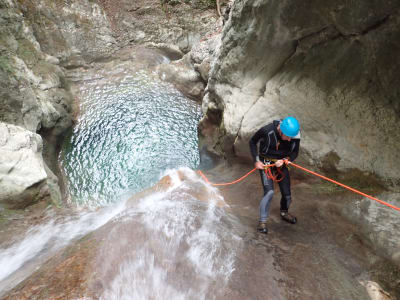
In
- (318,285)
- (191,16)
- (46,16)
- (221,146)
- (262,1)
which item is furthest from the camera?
(191,16)

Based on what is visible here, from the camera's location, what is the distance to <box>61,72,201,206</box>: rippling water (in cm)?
1021

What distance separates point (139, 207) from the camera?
5.41 meters

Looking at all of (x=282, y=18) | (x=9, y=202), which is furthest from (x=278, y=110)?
(x=9, y=202)

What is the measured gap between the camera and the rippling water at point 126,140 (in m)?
10.2

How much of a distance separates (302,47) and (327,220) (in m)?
4.09

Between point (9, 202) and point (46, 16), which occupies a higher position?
point (46, 16)

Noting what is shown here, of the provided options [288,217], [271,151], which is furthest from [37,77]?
[288,217]

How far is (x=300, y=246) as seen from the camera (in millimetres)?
4215

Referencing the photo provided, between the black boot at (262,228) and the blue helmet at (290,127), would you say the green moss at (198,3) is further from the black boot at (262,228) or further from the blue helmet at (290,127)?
the black boot at (262,228)

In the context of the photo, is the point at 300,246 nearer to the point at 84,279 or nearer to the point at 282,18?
the point at 84,279

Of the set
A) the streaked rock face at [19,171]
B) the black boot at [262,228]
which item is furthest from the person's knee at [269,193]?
the streaked rock face at [19,171]

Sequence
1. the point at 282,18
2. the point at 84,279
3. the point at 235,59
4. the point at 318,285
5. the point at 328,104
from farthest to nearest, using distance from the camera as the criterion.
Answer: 1. the point at 235,59
2. the point at 282,18
3. the point at 328,104
4. the point at 318,285
5. the point at 84,279

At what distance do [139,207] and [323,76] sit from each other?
5047 millimetres

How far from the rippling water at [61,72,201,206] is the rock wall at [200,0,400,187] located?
14.4 feet
